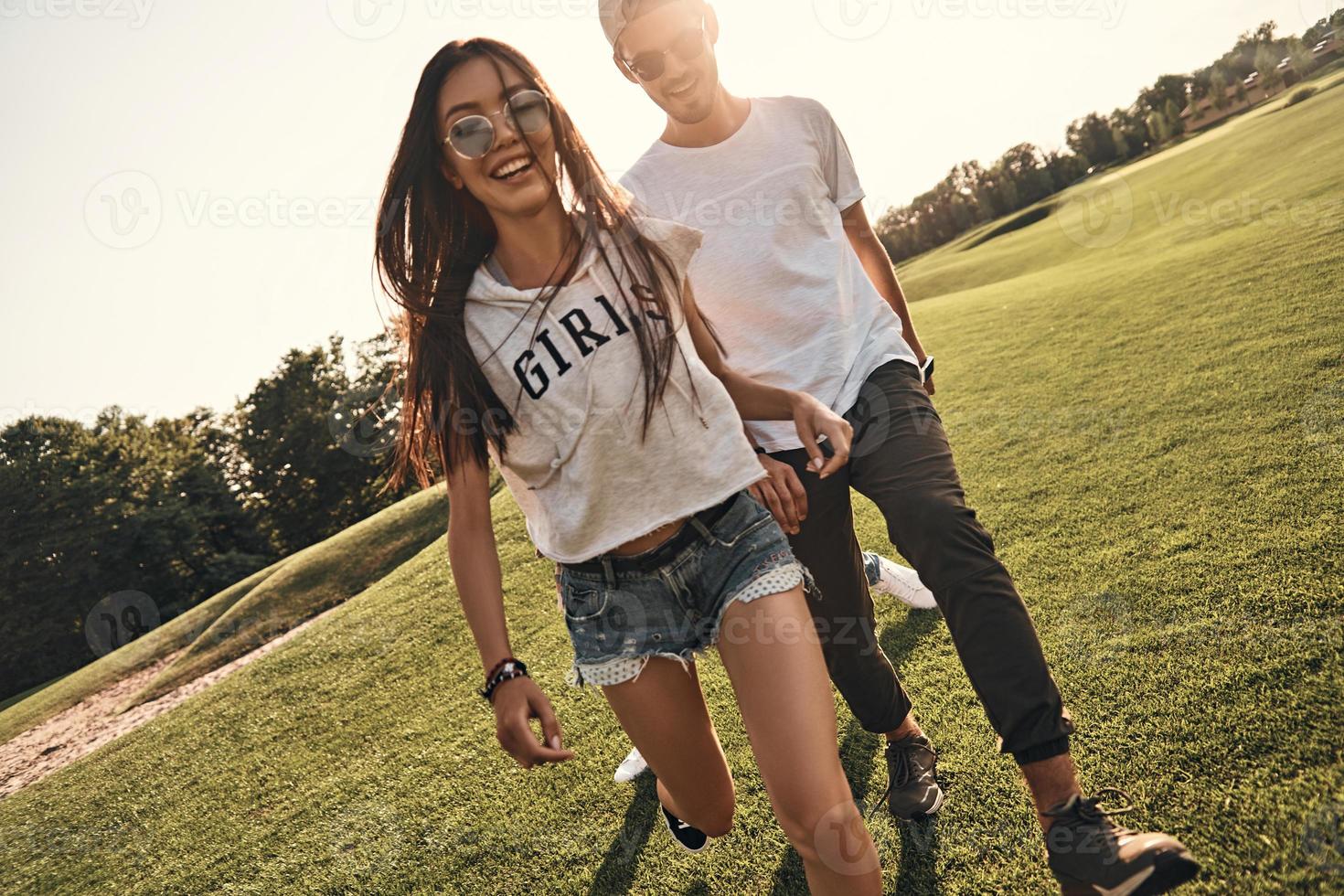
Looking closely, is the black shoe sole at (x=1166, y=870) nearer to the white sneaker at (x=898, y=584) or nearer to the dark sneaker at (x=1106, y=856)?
the dark sneaker at (x=1106, y=856)

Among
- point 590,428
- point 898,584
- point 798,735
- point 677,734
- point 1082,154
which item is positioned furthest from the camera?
point 1082,154

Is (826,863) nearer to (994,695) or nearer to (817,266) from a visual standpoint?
(994,695)

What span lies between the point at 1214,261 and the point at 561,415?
11.2m

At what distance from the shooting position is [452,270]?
2.38 meters

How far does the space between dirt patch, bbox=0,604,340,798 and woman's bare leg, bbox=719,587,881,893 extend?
915 centimetres

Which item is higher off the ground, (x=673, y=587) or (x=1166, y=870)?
(x=673, y=587)

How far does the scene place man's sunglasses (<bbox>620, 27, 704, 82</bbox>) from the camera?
299cm

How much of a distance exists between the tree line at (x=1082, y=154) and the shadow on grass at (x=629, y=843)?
56.5 meters

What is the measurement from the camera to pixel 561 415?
2188mm

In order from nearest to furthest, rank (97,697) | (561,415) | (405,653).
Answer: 1. (561,415)
2. (405,653)
3. (97,697)

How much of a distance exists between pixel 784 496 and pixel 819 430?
230 millimetres

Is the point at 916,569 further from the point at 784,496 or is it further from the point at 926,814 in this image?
the point at 926,814

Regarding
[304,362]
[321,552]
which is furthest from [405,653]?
[304,362]

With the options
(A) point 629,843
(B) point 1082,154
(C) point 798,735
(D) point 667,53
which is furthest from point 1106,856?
(B) point 1082,154
